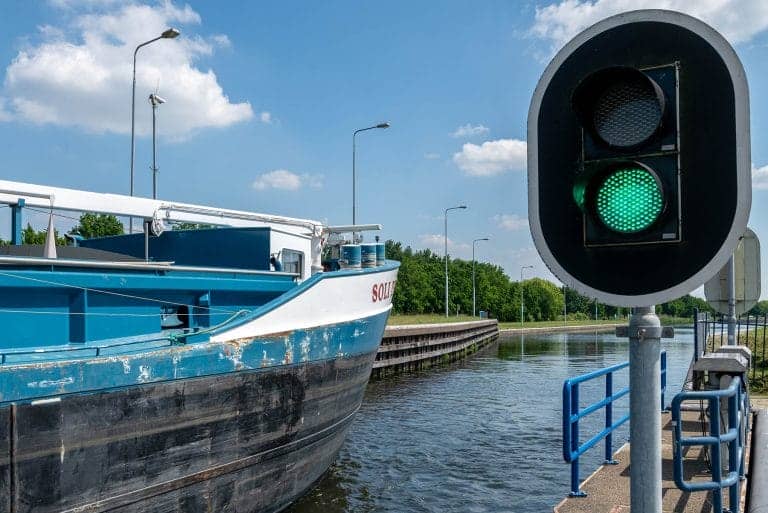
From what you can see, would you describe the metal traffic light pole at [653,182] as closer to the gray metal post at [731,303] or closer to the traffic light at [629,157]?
the traffic light at [629,157]

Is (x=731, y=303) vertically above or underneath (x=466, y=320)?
above

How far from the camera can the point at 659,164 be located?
2086 mm

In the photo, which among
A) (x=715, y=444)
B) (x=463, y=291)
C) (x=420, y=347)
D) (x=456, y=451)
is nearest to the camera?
(x=715, y=444)

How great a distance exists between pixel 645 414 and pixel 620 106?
98cm

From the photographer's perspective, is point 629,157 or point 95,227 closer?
point 629,157

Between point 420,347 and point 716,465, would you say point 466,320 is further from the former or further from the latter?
point 716,465

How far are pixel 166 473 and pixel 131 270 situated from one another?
8.21 ft

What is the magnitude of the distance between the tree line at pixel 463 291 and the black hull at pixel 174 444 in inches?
2386

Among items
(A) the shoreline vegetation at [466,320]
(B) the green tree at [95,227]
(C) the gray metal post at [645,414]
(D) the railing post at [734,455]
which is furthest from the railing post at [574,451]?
(B) the green tree at [95,227]

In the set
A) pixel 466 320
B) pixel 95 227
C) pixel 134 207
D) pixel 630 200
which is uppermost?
pixel 95 227

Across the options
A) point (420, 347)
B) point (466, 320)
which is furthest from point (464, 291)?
point (420, 347)

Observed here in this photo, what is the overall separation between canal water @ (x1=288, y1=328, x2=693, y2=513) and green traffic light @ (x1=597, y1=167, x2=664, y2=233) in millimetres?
9184

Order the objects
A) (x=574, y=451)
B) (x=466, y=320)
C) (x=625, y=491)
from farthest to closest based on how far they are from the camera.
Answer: (x=466, y=320)
(x=574, y=451)
(x=625, y=491)

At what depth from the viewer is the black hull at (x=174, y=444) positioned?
5.69m
